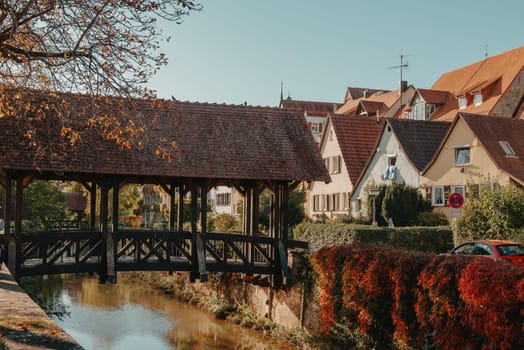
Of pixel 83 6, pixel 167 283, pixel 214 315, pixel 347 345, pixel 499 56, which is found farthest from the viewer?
pixel 499 56

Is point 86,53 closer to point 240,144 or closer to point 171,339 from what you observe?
point 240,144

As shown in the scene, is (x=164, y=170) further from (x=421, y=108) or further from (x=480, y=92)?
(x=421, y=108)

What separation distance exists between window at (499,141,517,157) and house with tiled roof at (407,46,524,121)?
7.30 m

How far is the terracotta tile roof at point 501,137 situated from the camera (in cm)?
3266

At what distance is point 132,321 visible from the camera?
2505cm

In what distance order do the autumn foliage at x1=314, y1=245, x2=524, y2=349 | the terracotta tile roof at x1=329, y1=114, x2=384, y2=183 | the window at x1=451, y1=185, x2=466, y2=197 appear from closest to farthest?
the autumn foliage at x1=314, y1=245, x2=524, y2=349 < the window at x1=451, y1=185, x2=466, y2=197 < the terracotta tile roof at x1=329, y1=114, x2=384, y2=183

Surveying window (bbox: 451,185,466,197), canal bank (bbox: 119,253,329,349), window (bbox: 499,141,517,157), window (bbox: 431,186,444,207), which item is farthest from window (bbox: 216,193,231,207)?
window (bbox: 499,141,517,157)

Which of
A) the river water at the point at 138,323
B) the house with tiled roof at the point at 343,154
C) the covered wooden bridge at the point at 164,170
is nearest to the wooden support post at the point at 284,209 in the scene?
the covered wooden bridge at the point at 164,170

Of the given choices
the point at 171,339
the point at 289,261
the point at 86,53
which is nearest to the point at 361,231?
the point at 289,261

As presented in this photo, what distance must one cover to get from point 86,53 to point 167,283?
2070 centimetres

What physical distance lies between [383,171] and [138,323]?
20.7 metres

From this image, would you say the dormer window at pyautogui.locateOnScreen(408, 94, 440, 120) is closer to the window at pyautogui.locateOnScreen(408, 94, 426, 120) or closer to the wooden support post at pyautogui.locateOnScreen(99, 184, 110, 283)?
the window at pyautogui.locateOnScreen(408, 94, 426, 120)

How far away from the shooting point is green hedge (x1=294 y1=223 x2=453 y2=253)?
24438mm

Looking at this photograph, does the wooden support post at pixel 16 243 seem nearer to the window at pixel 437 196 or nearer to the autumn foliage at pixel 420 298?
the autumn foliage at pixel 420 298
